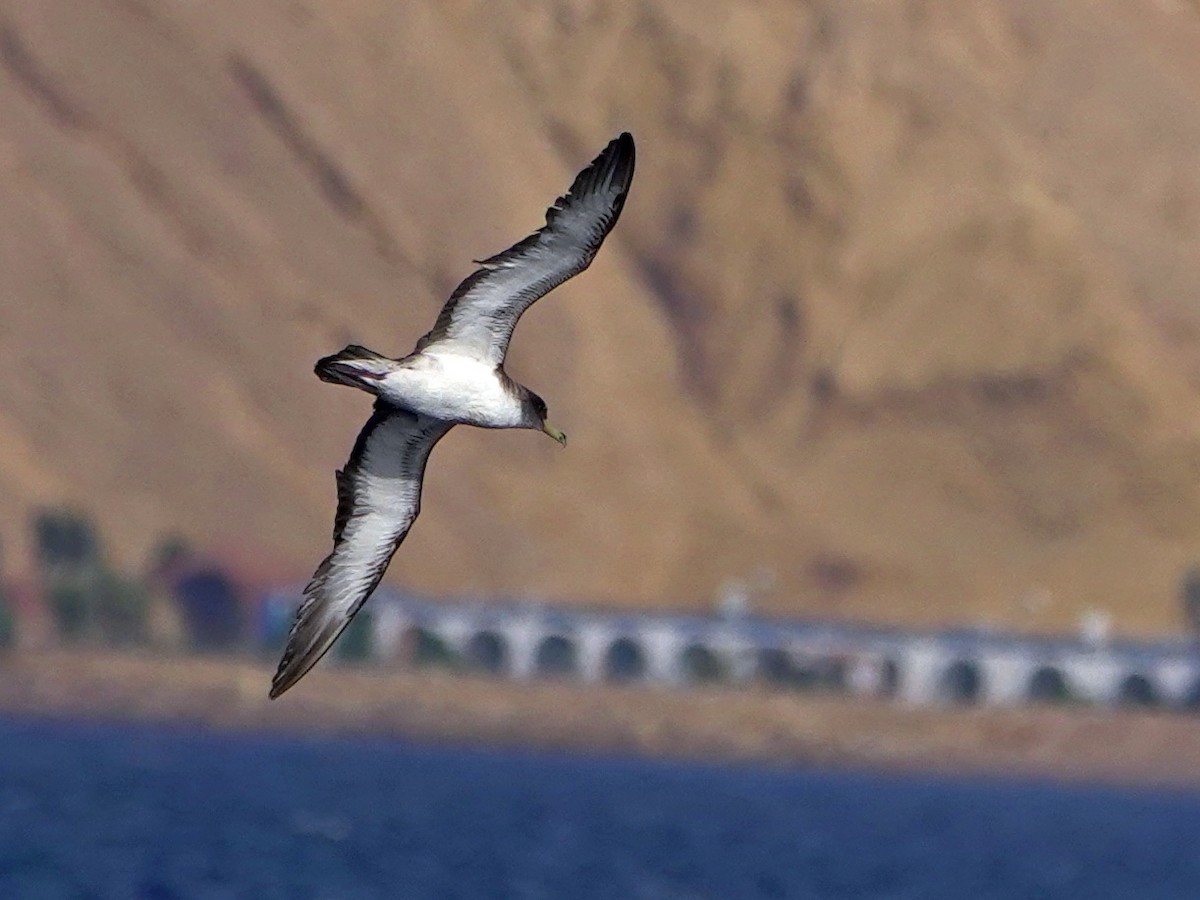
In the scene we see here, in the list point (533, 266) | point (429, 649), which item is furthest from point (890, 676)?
point (533, 266)

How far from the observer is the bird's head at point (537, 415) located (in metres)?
18.4

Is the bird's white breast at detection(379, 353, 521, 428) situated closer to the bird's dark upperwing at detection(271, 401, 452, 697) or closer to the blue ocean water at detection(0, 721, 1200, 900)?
the bird's dark upperwing at detection(271, 401, 452, 697)

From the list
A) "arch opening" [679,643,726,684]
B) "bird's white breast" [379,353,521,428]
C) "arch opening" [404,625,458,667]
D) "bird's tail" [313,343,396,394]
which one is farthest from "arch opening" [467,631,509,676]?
"bird's tail" [313,343,396,394]

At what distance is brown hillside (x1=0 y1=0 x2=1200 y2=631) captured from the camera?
140 meters

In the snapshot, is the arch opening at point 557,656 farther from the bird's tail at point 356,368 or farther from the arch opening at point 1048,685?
the bird's tail at point 356,368

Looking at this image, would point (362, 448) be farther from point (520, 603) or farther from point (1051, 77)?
point (1051, 77)

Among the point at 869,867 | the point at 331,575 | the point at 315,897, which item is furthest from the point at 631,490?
the point at 331,575

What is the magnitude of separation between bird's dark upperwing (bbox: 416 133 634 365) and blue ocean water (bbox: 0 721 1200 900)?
103ft

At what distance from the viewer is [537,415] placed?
1870 cm

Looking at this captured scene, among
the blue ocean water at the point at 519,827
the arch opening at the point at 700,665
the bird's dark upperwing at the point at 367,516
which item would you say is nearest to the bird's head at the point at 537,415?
the bird's dark upperwing at the point at 367,516

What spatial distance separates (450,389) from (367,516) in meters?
1.38

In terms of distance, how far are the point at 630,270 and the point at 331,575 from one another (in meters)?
140

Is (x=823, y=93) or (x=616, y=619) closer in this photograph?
(x=616, y=619)

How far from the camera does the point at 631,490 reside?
14600 cm
